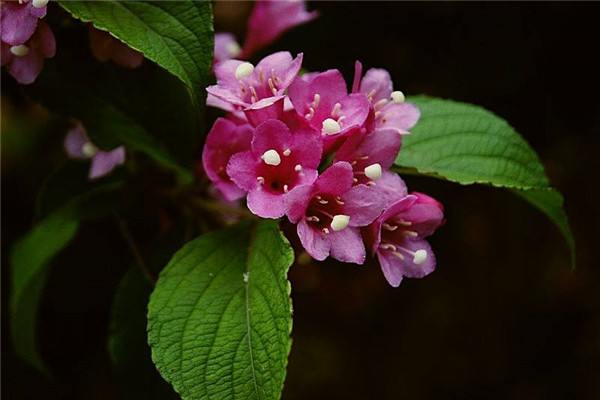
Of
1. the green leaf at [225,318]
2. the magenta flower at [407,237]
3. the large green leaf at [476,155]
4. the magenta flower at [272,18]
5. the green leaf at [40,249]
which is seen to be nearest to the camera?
the green leaf at [225,318]

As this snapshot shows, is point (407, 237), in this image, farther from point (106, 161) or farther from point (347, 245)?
point (106, 161)

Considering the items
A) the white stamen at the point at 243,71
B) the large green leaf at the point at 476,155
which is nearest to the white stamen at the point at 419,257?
the large green leaf at the point at 476,155

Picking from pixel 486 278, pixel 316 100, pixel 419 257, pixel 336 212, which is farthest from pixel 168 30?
pixel 486 278

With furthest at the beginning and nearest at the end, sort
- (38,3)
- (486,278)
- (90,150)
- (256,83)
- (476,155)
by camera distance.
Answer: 1. (486,278)
2. (90,150)
3. (476,155)
4. (256,83)
5. (38,3)

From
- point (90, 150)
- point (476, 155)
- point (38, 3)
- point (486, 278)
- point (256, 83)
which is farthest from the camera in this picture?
point (486, 278)

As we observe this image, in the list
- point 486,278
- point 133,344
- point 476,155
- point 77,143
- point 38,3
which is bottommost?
point 486,278

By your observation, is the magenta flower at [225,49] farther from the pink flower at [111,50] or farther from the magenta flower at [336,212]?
the magenta flower at [336,212]

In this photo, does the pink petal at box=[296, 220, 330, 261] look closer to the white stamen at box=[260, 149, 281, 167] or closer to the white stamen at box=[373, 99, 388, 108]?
the white stamen at box=[260, 149, 281, 167]
